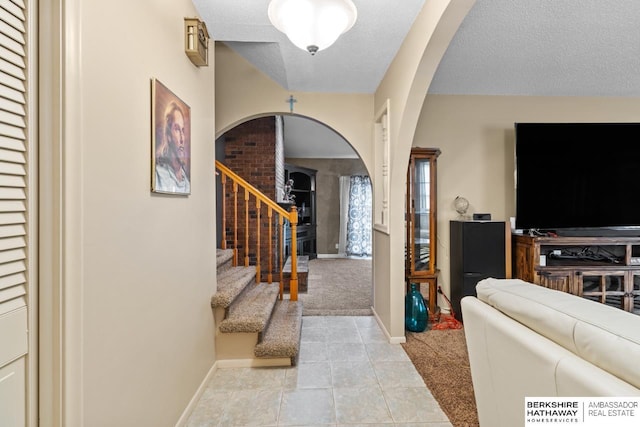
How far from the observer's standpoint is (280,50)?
273 cm

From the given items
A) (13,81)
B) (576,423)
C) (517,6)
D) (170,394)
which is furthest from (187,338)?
(517,6)

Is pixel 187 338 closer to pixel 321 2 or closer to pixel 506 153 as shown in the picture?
pixel 321 2

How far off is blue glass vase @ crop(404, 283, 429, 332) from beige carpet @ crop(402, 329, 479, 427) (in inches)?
2.3

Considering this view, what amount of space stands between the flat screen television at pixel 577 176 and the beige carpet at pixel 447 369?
1394mm

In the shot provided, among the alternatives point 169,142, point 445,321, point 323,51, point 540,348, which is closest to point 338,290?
point 445,321

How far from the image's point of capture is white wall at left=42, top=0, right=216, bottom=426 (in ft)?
3.19

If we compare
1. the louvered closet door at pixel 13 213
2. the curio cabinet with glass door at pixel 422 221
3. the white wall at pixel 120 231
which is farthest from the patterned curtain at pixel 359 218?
the louvered closet door at pixel 13 213

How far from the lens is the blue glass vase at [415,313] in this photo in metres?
3.09

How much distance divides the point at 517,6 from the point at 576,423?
233 centimetres

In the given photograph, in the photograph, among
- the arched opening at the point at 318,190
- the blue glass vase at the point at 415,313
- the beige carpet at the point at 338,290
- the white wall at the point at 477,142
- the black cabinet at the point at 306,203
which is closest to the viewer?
the blue glass vase at the point at 415,313

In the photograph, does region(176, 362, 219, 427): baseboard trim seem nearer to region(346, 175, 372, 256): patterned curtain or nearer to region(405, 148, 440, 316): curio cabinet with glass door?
region(405, 148, 440, 316): curio cabinet with glass door

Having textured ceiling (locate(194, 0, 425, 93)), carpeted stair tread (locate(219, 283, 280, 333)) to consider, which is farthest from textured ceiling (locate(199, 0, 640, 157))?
carpeted stair tread (locate(219, 283, 280, 333))

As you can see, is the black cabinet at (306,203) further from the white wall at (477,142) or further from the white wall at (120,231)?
the white wall at (120,231)

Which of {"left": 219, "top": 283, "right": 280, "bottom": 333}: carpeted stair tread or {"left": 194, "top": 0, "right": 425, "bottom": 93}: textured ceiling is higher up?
{"left": 194, "top": 0, "right": 425, "bottom": 93}: textured ceiling
